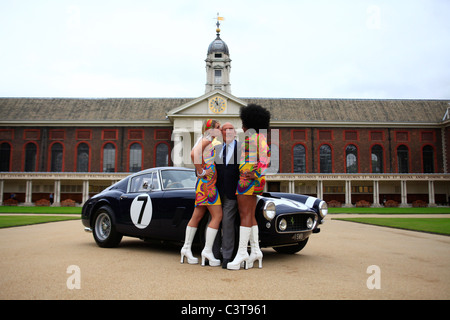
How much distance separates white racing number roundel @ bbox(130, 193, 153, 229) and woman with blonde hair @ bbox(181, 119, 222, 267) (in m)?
1.21

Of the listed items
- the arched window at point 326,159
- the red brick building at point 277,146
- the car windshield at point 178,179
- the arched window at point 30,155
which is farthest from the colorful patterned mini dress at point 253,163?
the arched window at point 30,155

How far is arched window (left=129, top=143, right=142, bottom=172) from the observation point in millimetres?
41094

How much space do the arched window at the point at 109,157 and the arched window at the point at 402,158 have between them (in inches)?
1340

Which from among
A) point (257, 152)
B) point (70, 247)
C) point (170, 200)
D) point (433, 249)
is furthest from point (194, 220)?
point (433, 249)

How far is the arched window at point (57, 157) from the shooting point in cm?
4103

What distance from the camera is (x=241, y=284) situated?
3637mm

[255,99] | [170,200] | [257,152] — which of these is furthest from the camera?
[255,99]

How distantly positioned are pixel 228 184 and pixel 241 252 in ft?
2.94

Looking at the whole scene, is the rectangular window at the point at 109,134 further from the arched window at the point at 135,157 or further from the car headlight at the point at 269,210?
the car headlight at the point at 269,210

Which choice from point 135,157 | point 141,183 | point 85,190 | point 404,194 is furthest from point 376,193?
point 141,183

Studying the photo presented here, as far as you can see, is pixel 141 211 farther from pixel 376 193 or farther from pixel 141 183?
pixel 376 193
